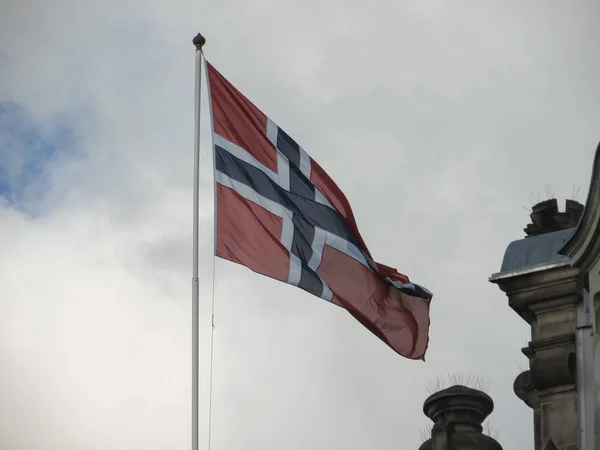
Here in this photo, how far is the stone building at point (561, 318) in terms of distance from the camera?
37.2m

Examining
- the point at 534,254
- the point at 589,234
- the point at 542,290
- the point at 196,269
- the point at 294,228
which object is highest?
the point at 294,228

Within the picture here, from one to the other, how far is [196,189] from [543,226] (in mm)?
7961

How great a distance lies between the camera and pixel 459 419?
3747 centimetres

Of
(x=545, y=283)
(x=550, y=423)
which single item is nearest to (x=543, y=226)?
(x=545, y=283)

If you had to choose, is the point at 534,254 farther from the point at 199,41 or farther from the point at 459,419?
the point at 199,41

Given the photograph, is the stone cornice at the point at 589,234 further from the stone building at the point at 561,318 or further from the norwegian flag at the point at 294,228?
the norwegian flag at the point at 294,228

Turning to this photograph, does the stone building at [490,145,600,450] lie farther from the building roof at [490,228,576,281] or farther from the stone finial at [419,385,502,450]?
the stone finial at [419,385,502,450]

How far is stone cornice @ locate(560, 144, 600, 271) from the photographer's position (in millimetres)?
36844

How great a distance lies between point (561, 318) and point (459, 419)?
10.2 ft

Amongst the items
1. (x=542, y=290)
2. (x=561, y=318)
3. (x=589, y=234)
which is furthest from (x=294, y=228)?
(x=589, y=234)

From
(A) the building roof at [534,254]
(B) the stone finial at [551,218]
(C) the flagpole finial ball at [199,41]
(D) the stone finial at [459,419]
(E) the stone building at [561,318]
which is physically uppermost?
(C) the flagpole finial ball at [199,41]

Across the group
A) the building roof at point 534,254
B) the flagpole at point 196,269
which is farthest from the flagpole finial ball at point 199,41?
the building roof at point 534,254

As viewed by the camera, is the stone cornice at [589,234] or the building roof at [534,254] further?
the building roof at [534,254]

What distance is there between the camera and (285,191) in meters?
39.2
